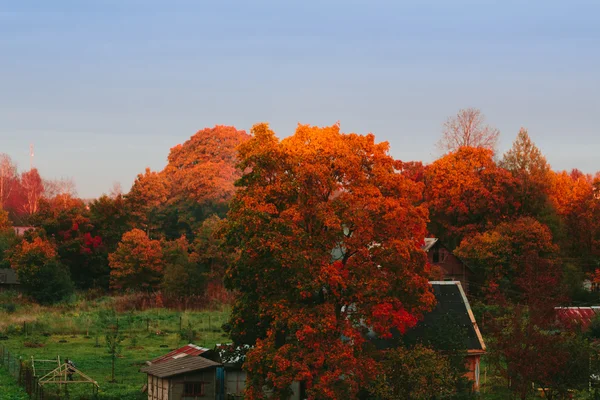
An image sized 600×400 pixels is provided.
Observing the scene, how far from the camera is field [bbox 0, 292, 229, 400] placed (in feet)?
117

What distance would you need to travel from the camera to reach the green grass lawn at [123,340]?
114 feet

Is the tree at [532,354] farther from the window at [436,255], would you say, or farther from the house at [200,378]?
the window at [436,255]

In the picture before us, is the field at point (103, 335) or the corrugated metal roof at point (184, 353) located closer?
the corrugated metal roof at point (184, 353)

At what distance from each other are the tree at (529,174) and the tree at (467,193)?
106 cm

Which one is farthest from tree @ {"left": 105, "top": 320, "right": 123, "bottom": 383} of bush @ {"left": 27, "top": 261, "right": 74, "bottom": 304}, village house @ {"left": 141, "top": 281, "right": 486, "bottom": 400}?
bush @ {"left": 27, "top": 261, "right": 74, "bottom": 304}

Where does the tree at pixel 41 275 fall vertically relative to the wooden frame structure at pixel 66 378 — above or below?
above

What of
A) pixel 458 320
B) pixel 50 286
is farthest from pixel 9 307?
pixel 458 320

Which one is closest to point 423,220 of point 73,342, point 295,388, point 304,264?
point 304,264

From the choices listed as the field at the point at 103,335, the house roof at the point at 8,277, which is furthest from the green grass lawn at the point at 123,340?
the house roof at the point at 8,277

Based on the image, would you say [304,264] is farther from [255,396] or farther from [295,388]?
[295,388]

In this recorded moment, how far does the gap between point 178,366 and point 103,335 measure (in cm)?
1915

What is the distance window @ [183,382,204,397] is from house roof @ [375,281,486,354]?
664 cm

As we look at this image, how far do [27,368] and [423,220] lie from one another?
1655 centimetres

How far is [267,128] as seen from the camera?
29.2 metres
